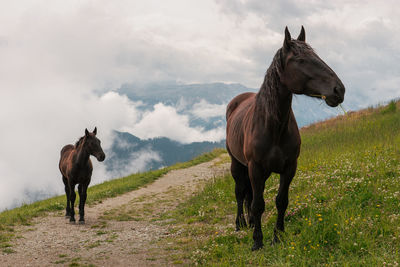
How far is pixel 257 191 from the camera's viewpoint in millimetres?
5246

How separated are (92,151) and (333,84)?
9.06 m

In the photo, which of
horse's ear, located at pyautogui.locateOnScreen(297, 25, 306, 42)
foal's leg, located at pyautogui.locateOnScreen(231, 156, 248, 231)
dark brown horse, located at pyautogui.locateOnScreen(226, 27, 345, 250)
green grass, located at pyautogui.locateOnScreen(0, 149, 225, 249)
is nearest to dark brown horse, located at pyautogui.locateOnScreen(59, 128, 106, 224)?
green grass, located at pyautogui.locateOnScreen(0, 149, 225, 249)

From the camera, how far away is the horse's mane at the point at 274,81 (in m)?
4.50

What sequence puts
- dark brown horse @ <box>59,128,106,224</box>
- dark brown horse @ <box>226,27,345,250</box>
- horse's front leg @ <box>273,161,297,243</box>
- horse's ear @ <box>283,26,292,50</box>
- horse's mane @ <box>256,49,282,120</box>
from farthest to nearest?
dark brown horse @ <box>59,128,106,224</box> < horse's front leg @ <box>273,161,297,243</box> < horse's mane @ <box>256,49,282,120</box> < horse's ear @ <box>283,26,292,50</box> < dark brown horse @ <box>226,27,345,250</box>

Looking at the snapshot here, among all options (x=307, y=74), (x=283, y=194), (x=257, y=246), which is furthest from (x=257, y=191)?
(x=307, y=74)

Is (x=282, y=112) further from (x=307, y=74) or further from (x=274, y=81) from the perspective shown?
(x=307, y=74)

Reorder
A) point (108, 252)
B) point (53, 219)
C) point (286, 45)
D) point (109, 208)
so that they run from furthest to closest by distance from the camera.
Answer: point (109, 208) < point (53, 219) < point (108, 252) < point (286, 45)

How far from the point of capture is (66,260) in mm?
6305

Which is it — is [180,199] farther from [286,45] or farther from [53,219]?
[286,45]

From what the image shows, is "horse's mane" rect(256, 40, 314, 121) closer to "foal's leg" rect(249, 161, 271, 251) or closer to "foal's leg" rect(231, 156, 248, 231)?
"foal's leg" rect(249, 161, 271, 251)

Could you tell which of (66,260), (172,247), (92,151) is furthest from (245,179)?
(92,151)

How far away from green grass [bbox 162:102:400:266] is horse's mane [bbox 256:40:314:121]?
3.91 ft

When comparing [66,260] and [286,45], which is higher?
[286,45]

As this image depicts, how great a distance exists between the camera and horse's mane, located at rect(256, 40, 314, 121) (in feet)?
14.8
